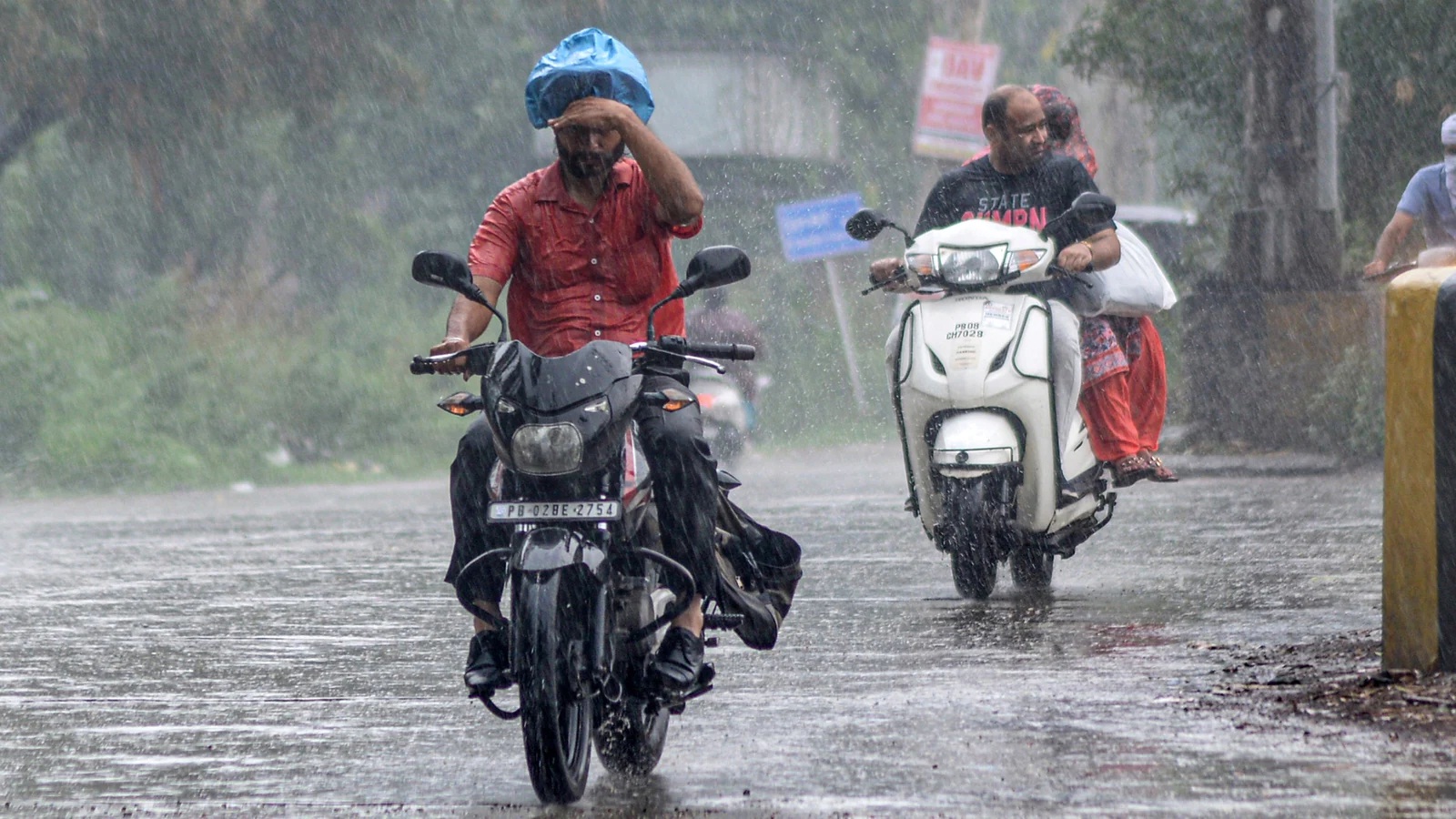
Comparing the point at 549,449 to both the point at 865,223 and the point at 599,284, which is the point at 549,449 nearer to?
the point at 599,284

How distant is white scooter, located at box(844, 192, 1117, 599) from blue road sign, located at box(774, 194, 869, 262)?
70.0 feet

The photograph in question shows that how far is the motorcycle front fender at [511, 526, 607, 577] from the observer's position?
524 centimetres

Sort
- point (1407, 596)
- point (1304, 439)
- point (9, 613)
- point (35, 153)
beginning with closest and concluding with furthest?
point (1407, 596) < point (9, 613) < point (1304, 439) < point (35, 153)

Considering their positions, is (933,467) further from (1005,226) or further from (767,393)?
(767,393)

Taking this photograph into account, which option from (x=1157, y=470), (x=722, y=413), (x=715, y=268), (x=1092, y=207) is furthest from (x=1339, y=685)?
(x=722, y=413)

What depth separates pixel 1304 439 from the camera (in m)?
17.0

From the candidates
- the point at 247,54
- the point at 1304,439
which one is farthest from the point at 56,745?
the point at 247,54

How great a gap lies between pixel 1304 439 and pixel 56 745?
39.5 feet

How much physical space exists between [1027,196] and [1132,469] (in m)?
1.12

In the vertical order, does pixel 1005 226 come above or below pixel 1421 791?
above

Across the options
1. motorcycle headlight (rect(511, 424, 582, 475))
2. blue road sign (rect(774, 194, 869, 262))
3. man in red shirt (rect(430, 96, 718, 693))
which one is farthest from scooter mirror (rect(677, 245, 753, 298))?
blue road sign (rect(774, 194, 869, 262))

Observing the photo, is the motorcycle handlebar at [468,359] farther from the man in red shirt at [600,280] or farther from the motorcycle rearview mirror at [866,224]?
the motorcycle rearview mirror at [866,224]

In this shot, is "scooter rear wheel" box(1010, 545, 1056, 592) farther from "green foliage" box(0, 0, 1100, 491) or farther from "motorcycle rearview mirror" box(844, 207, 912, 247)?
"green foliage" box(0, 0, 1100, 491)

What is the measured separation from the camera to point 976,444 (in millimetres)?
8680
